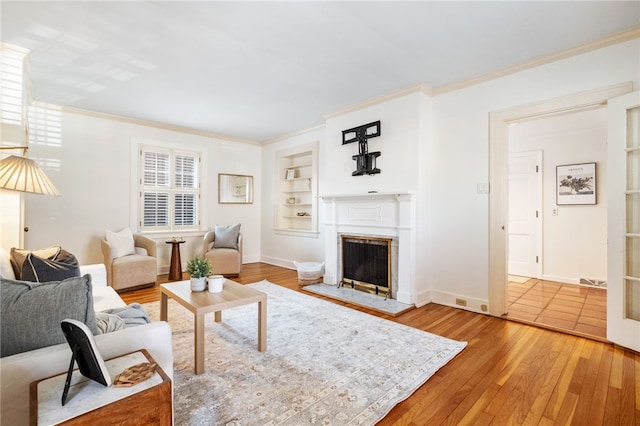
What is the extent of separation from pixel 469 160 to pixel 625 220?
4.62 ft

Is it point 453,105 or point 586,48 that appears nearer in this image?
point 586,48

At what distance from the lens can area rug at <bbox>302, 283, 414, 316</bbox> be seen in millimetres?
3322

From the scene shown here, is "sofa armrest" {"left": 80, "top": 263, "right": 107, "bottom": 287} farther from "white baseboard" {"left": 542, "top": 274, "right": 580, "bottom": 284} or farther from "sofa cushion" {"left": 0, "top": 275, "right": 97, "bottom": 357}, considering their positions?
"white baseboard" {"left": 542, "top": 274, "right": 580, "bottom": 284}

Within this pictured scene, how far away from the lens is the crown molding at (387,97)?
11.5 ft

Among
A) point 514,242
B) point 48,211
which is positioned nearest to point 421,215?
point 514,242

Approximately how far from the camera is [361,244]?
4.12 m

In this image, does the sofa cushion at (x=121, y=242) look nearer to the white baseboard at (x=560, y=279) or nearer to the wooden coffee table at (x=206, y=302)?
the wooden coffee table at (x=206, y=302)

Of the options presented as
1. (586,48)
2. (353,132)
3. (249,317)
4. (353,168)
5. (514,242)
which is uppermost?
(586,48)

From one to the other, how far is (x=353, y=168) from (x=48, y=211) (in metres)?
4.32

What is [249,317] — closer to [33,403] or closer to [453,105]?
[33,403]

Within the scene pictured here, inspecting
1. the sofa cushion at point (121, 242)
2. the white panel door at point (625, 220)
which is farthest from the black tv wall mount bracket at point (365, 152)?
the sofa cushion at point (121, 242)

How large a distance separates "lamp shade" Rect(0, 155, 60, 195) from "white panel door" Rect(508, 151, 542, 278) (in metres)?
6.15

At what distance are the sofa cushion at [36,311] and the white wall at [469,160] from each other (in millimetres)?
3372

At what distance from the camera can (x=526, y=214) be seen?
4988 mm
